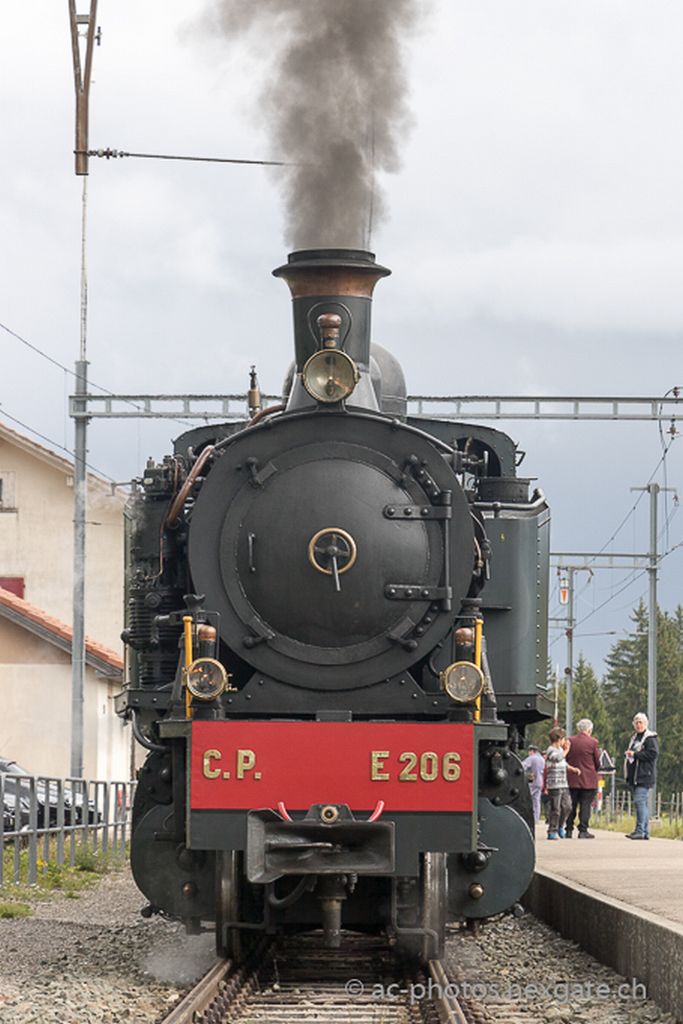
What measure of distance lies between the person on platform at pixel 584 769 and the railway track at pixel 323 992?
10159 mm

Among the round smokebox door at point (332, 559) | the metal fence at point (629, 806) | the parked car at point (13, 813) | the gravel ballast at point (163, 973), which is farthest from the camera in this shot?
the metal fence at point (629, 806)

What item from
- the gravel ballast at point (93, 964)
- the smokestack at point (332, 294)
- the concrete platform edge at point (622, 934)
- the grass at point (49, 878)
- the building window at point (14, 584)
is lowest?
the grass at point (49, 878)

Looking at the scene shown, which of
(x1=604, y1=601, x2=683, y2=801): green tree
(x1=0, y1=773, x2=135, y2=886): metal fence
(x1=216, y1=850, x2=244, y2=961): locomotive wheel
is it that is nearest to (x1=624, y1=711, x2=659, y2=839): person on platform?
(x1=0, y1=773, x2=135, y2=886): metal fence

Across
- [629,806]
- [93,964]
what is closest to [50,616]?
[93,964]

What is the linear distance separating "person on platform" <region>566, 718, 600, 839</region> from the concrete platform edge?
7.98 metres

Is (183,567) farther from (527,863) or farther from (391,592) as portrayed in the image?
(527,863)

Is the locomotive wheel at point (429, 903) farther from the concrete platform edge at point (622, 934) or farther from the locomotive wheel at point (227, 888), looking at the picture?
the concrete platform edge at point (622, 934)

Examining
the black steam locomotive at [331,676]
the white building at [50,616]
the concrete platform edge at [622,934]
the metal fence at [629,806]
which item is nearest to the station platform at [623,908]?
the concrete platform edge at [622,934]

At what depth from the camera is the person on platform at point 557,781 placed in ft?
64.4

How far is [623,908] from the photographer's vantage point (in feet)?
29.8

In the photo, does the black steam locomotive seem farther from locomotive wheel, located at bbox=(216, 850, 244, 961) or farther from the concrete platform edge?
the concrete platform edge

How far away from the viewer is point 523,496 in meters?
10.2

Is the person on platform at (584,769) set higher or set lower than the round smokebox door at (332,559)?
lower

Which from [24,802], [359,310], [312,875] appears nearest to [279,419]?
[359,310]
